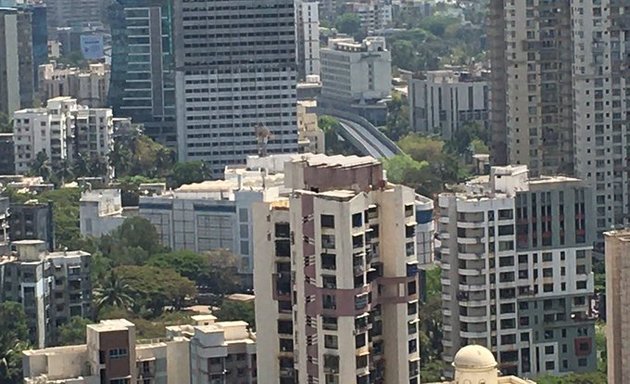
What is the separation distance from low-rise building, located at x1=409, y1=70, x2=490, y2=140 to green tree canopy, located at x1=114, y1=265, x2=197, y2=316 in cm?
2489

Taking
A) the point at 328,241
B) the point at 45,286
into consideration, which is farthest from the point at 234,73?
the point at 328,241

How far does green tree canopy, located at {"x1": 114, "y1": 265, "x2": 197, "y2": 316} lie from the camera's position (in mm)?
45688

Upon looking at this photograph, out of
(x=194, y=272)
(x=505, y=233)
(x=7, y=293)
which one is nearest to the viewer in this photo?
(x=505, y=233)

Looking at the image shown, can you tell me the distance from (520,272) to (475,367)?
12074 mm

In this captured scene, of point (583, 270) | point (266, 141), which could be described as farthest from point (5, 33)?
point (583, 270)

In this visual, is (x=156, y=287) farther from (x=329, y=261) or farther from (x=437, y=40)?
(x=437, y=40)

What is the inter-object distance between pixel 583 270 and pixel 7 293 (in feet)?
33.0

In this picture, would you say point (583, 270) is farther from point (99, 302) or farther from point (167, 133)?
point (167, 133)

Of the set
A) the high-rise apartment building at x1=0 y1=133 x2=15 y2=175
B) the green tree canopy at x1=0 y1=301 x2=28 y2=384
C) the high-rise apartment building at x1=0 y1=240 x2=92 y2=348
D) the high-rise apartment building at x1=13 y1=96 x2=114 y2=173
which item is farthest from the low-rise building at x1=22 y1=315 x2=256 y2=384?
the high-rise apartment building at x1=0 y1=133 x2=15 y2=175

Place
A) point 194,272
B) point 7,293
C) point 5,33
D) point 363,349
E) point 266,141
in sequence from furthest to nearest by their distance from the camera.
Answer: point 5,33
point 266,141
point 194,272
point 7,293
point 363,349

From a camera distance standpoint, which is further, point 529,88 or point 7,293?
point 529,88

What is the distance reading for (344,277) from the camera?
2564 centimetres

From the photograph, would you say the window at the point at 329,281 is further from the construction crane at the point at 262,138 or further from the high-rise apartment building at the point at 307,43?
the high-rise apartment building at the point at 307,43

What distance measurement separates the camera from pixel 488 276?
35781 millimetres
